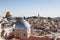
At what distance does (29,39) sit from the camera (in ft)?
39.1

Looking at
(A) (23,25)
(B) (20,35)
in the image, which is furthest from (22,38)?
(A) (23,25)

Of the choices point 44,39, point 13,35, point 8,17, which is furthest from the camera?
point 8,17

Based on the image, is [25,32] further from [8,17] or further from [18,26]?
[8,17]

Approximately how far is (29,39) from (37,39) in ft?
2.06

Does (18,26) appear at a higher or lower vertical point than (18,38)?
higher

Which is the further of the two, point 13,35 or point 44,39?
point 13,35

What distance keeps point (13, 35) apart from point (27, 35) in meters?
1.42

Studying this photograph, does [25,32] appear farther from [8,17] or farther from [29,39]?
[8,17]

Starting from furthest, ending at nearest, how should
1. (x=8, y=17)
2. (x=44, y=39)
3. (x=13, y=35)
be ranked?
(x=8, y=17), (x=13, y=35), (x=44, y=39)

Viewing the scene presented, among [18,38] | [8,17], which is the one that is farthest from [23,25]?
[8,17]

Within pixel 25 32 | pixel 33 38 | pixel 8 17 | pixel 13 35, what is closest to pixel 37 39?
pixel 33 38

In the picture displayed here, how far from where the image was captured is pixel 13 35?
41.7 feet

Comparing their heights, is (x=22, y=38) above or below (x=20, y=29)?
below

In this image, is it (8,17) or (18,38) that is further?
(8,17)
